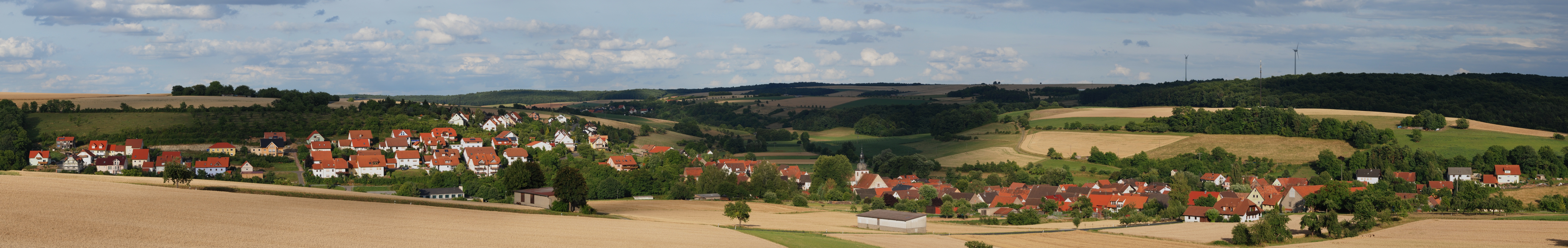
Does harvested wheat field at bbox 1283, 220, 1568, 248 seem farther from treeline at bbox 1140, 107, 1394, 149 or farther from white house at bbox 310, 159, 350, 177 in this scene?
white house at bbox 310, 159, 350, 177

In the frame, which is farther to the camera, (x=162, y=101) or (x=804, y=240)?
(x=162, y=101)

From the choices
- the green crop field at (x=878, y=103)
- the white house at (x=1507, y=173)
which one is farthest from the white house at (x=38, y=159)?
the green crop field at (x=878, y=103)

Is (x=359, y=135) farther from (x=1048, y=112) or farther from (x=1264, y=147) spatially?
(x=1048, y=112)

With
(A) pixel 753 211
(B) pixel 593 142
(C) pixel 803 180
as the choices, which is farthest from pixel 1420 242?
(B) pixel 593 142

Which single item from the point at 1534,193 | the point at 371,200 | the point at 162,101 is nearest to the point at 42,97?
the point at 162,101

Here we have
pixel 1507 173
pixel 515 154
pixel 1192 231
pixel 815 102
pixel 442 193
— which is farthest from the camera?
pixel 815 102

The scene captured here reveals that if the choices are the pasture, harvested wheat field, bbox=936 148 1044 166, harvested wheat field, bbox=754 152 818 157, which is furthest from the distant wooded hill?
the pasture

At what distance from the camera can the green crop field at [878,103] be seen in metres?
152

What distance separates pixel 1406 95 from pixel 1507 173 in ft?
128

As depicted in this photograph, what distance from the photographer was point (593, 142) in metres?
88.4

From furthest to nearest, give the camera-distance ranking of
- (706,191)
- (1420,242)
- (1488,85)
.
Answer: (1488,85) → (706,191) → (1420,242)

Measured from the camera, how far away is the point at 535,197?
4612 cm

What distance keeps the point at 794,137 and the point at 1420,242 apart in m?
91.0

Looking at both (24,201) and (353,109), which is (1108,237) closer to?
(24,201)
